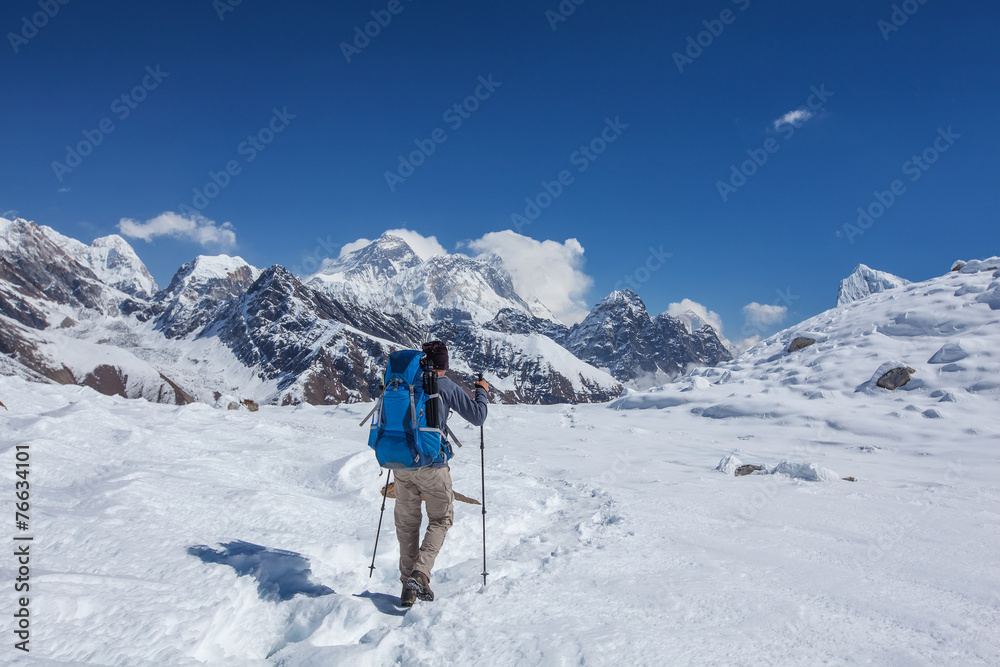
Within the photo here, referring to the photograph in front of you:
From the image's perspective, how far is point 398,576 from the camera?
6578 mm

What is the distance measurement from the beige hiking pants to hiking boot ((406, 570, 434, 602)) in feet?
0.53

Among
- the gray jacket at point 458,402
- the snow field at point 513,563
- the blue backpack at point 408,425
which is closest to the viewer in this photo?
the snow field at point 513,563

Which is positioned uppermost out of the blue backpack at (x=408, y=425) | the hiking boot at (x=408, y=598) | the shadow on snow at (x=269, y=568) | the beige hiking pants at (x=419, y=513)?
the blue backpack at (x=408, y=425)

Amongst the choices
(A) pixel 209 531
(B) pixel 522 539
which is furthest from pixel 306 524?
(B) pixel 522 539

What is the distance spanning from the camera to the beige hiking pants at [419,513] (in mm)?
5711

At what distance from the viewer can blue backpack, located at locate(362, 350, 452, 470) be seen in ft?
18.0

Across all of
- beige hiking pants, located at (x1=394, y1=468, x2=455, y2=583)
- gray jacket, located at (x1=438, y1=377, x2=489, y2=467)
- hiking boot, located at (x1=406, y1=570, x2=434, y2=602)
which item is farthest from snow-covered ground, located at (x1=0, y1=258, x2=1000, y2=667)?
gray jacket, located at (x1=438, y1=377, x2=489, y2=467)

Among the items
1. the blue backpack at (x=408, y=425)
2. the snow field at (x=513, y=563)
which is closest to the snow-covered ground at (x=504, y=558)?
the snow field at (x=513, y=563)

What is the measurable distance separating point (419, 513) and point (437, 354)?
1.92 metres

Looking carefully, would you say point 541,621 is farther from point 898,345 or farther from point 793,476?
point 898,345

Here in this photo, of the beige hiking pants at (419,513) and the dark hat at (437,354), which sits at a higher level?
the dark hat at (437,354)

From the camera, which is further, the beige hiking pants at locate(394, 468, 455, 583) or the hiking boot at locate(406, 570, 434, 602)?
the beige hiking pants at locate(394, 468, 455, 583)

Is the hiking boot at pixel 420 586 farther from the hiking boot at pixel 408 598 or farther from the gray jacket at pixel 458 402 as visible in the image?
the gray jacket at pixel 458 402

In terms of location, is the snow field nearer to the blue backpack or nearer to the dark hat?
the blue backpack
